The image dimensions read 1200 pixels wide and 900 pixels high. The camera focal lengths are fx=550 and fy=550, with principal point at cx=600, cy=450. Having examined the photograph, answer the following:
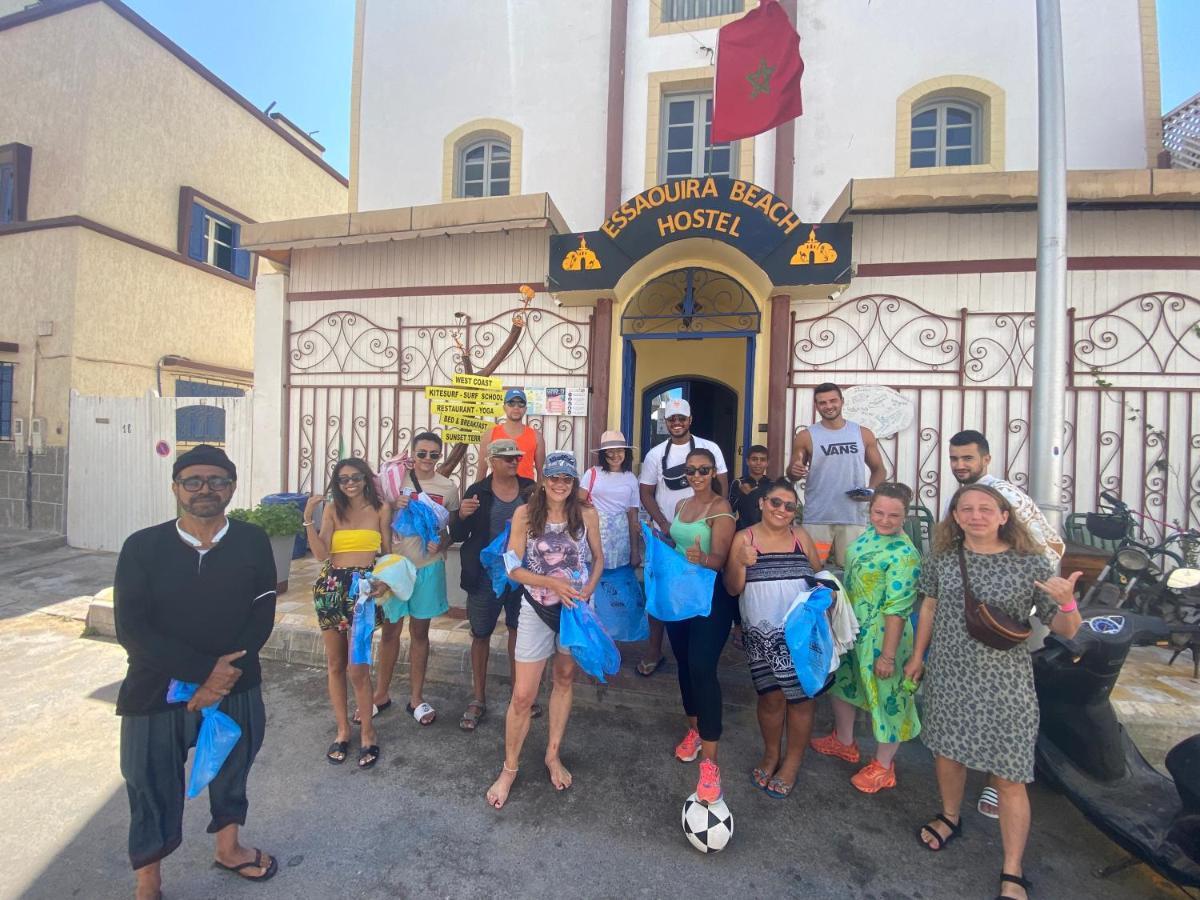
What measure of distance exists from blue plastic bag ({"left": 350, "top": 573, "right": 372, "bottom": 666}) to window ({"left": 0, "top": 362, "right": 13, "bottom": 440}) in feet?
32.8

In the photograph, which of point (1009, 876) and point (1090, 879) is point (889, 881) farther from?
point (1090, 879)

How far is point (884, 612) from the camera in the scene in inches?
111

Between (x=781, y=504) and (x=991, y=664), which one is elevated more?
(x=781, y=504)

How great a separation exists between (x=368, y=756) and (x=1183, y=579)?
533 centimetres

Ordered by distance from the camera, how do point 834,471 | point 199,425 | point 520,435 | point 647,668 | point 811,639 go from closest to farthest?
1. point 811,639
2. point 647,668
3. point 834,471
4. point 520,435
5. point 199,425

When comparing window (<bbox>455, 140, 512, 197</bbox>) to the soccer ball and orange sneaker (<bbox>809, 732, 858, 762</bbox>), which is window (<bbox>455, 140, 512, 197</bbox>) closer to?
orange sneaker (<bbox>809, 732, 858, 762</bbox>)

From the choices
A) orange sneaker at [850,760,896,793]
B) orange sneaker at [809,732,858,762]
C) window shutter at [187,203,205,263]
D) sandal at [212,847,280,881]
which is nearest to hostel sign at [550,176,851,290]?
orange sneaker at [809,732,858,762]

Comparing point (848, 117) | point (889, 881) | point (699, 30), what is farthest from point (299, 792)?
point (699, 30)

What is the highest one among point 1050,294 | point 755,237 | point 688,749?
point 755,237

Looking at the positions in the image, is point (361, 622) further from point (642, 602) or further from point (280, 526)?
point (280, 526)

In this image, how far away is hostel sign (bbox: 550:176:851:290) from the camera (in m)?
4.99

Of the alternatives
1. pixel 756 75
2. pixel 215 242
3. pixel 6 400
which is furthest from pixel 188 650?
pixel 215 242

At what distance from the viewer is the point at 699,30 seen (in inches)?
267

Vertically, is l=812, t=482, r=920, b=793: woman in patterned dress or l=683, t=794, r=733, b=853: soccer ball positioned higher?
l=812, t=482, r=920, b=793: woman in patterned dress
